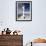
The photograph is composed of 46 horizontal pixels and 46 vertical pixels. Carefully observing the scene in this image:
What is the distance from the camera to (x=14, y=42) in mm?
2357

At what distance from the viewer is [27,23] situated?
7.85 ft

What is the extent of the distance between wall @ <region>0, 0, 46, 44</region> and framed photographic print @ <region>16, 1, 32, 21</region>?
88 millimetres

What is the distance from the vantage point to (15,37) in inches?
92.9

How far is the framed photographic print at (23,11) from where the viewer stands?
7.86 ft

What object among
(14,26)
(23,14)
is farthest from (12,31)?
(23,14)

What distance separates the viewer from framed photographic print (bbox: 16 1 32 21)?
2396 millimetres

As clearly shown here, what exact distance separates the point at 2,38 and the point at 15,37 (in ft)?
0.92

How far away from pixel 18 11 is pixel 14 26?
0.34m

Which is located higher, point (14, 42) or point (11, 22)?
point (11, 22)

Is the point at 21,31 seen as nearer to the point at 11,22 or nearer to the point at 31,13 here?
the point at 11,22

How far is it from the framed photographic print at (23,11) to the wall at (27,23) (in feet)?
0.29

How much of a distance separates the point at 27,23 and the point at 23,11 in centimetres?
28

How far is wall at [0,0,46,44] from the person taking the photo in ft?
7.81

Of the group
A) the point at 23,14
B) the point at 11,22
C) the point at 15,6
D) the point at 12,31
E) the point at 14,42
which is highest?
the point at 15,6
